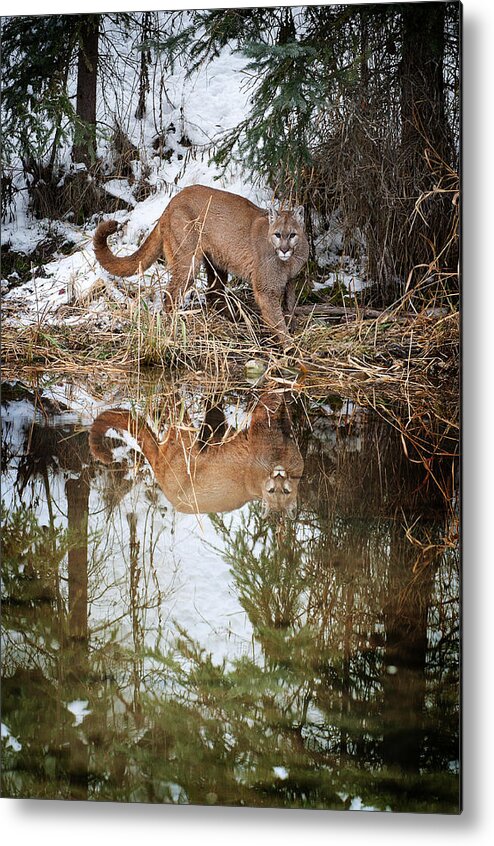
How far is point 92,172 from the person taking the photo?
227 cm

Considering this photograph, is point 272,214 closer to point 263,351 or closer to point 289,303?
point 289,303

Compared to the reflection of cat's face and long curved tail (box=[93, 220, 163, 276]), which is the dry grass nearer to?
long curved tail (box=[93, 220, 163, 276])

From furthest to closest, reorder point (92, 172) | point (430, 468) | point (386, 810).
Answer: point (92, 172)
point (430, 468)
point (386, 810)

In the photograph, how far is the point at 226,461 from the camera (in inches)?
86.4

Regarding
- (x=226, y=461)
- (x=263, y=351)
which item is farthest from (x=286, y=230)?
(x=226, y=461)

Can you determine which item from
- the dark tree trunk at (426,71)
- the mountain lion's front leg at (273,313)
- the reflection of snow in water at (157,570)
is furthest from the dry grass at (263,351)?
the dark tree trunk at (426,71)

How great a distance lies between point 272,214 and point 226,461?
0.62 m

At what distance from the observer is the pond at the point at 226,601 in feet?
6.60

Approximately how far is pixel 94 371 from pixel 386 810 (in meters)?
1.19

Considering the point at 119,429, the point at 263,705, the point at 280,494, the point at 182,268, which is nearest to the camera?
the point at 263,705

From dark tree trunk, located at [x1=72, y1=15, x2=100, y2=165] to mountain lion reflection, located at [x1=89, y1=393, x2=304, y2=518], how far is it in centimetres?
69

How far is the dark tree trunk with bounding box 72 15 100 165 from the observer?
7.39 feet

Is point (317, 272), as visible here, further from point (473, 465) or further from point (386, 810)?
point (386, 810)

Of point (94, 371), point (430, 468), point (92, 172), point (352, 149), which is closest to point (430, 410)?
point (430, 468)
